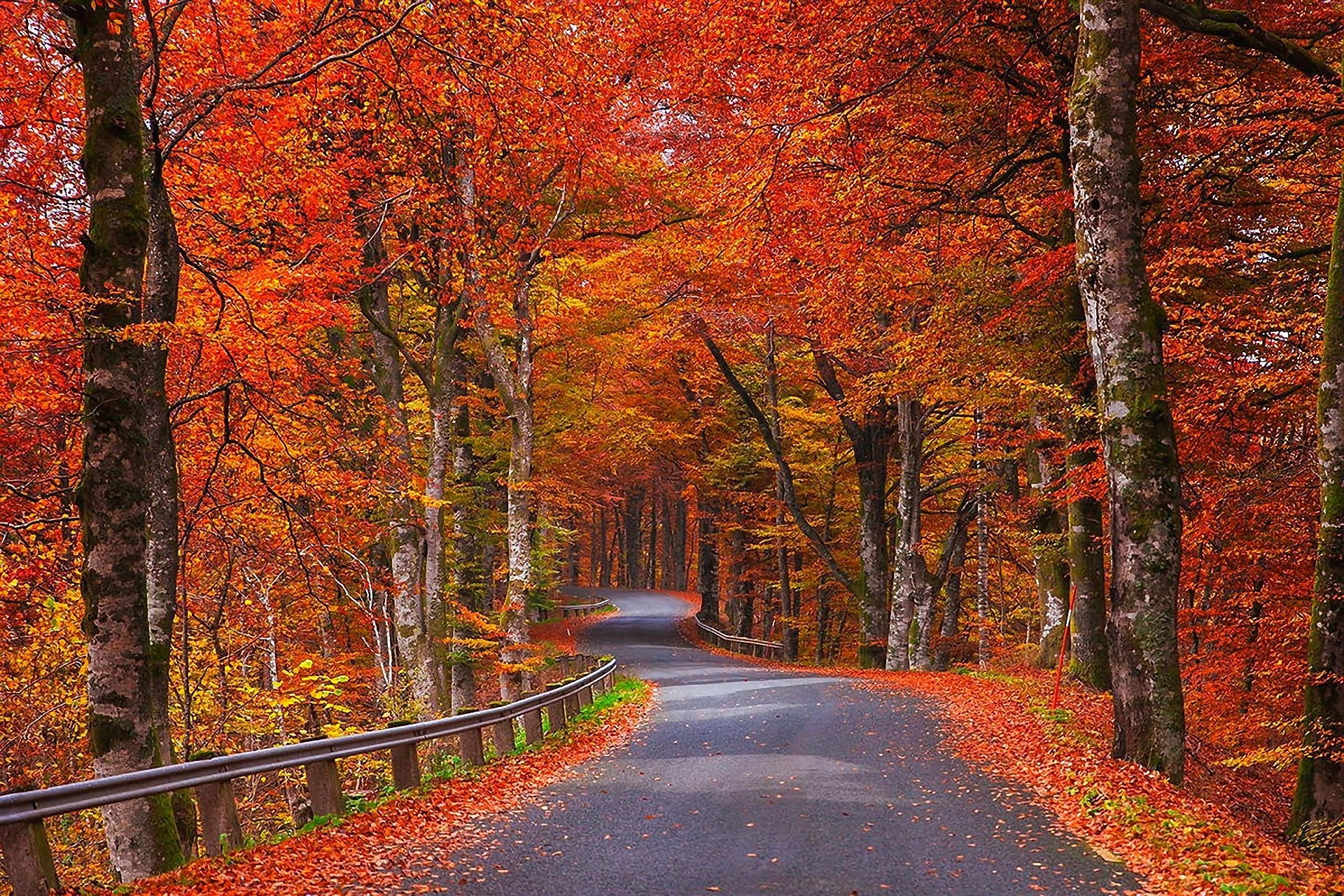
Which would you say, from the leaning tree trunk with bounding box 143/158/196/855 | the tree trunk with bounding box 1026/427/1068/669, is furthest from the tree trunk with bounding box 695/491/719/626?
the leaning tree trunk with bounding box 143/158/196/855

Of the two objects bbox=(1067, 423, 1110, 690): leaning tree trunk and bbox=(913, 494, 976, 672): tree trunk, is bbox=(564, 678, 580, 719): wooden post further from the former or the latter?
bbox=(913, 494, 976, 672): tree trunk

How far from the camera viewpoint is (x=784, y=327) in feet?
82.3

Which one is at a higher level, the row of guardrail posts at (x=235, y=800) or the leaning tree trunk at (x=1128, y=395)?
the leaning tree trunk at (x=1128, y=395)

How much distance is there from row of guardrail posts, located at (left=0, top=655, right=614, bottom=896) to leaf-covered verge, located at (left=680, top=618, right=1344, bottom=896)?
551cm

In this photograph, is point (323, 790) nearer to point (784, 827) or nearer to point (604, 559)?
point (784, 827)

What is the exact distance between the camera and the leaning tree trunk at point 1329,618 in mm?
8852

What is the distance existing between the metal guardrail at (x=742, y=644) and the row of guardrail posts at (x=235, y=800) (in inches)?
667

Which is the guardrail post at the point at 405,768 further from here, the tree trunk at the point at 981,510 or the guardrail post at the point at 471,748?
the tree trunk at the point at 981,510

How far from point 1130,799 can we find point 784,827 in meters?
2.90

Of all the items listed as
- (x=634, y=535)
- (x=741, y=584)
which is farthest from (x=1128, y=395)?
(x=634, y=535)

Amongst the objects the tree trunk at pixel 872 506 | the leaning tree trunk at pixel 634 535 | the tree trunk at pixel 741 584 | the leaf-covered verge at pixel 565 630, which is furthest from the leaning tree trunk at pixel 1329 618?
the leaning tree trunk at pixel 634 535

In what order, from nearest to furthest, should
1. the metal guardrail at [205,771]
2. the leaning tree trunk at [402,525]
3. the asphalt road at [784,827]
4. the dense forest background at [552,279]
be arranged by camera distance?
the metal guardrail at [205,771] < the asphalt road at [784,827] < the dense forest background at [552,279] < the leaning tree trunk at [402,525]

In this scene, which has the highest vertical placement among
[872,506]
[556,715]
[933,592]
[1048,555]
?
[872,506]

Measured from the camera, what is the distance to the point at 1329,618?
29.3ft
